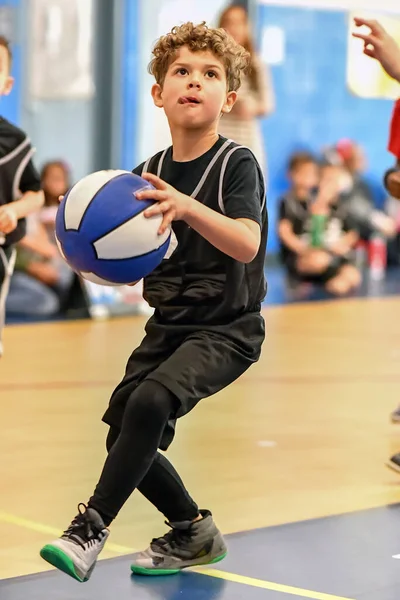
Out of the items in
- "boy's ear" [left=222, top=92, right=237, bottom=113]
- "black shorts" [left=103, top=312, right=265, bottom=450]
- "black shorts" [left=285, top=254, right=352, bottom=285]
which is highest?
"boy's ear" [left=222, top=92, right=237, bottom=113]

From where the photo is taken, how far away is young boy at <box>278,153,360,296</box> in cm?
1164

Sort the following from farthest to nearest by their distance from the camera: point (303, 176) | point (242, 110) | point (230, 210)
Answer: point (303, 176)
point (242, 110)
point (230, 210)

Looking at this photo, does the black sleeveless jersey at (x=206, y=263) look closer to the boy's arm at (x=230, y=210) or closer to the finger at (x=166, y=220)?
→ the boy's arm at (x=230, y=210)

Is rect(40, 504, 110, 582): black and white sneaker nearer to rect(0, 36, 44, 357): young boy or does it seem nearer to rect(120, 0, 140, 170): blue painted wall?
rect(0, 36, 44, 357): young boy

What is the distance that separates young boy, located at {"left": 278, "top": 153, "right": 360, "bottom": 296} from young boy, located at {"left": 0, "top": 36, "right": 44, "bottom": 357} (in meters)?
6.21

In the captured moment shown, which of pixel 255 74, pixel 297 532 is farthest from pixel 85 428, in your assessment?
pixel 255 74

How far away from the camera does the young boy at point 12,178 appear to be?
18.0 ft

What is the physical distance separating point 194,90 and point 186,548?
1.36 metres

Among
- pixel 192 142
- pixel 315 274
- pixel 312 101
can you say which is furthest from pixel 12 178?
pixel 312 101

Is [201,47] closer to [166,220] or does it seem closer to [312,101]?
[166,220]

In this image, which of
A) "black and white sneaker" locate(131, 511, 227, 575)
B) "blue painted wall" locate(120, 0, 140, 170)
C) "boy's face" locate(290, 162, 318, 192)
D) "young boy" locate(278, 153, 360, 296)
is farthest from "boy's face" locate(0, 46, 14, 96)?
"boy's face" locate(290, 162, 318, 192)

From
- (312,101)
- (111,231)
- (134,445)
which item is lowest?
(312,101)

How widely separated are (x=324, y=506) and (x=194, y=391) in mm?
1266

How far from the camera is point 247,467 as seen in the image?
5109 millimetres
